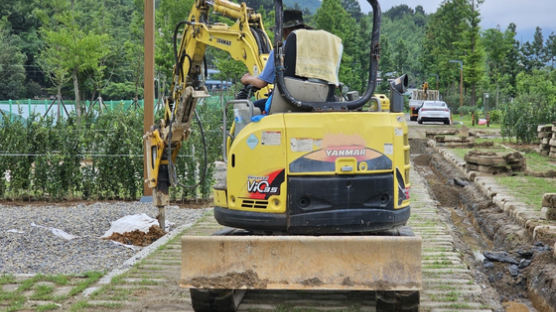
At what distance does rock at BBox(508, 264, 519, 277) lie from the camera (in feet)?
29.0

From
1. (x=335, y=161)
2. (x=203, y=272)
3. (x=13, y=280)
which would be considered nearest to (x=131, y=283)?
(x=13, y=280)

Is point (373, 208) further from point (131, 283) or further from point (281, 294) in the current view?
point (131, 283)

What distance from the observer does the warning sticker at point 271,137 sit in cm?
606

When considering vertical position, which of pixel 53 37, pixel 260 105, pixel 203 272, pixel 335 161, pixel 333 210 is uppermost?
pixel 53 37

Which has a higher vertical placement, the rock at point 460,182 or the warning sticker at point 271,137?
the warning sticker at point 271,137

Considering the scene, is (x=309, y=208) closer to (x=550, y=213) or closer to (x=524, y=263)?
(x=524, y=263)

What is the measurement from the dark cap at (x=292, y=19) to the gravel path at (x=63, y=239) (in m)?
3.51

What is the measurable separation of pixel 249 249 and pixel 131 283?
81.9 inches

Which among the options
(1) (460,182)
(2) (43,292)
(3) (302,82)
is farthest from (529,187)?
(2) (43,292)

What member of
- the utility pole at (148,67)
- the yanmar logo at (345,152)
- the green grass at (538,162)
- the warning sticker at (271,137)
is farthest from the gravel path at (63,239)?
the green grass at (538,162)

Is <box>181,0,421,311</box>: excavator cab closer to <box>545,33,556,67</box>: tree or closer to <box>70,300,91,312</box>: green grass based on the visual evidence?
<box>70,300,91,312</box>: green grass

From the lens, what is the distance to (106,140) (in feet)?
45.2

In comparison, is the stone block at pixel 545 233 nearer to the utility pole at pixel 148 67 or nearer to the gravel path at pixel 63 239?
the gravel path at pixel 63 239

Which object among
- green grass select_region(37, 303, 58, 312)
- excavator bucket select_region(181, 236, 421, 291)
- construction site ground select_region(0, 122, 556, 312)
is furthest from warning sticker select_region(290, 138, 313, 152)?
green grass select_region(37, 303, 58, 312)
